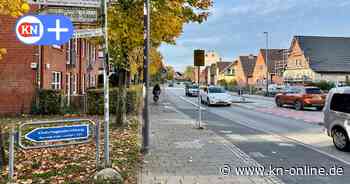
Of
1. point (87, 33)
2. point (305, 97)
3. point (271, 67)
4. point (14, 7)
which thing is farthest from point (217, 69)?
point (14, 7)

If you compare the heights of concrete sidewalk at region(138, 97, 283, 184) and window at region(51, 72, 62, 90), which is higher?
window at region(51, 72, 62, 90)

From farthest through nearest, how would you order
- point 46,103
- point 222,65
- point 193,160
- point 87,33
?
point 222,65, point 46,103, point 193,160, point 87,33

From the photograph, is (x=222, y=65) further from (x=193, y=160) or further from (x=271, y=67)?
(x=193, y=160)

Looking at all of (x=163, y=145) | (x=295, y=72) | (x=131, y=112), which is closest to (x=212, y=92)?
(x=131, y=112)

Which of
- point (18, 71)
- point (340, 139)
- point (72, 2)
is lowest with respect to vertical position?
point (340, 139)

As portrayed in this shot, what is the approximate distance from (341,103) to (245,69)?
82.2m

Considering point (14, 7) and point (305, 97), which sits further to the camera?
point (305, 97)

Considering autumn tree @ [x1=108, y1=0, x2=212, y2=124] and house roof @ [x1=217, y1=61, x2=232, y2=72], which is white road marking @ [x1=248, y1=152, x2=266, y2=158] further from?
house roof @ [x1=217, y1=61, x2=232, y2=72]

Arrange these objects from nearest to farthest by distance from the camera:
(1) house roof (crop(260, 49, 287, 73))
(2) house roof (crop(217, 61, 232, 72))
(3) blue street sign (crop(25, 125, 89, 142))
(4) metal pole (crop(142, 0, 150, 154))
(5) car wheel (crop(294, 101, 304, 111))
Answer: (3) blue street sign (crop(25, 125, 89, 142))
(4) metal pole (crop(142, 0, 150, 154))
(5) car wheel (crop(294, 101, 304, 111))
(1) house roof (crop(260, 49, 287, 73))
(2) house roof (crop(217, 61, 232, 72))

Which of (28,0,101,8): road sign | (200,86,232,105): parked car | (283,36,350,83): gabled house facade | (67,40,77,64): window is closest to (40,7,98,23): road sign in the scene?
(28,0,101,8): road sign

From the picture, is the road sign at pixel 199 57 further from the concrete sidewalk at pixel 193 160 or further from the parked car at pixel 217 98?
the parked car at pixel 217 98

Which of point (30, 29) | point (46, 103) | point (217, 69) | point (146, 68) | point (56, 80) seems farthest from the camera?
point (217, 69)

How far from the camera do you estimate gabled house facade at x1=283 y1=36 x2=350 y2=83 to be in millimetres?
55000

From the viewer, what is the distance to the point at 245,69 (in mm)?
90938
